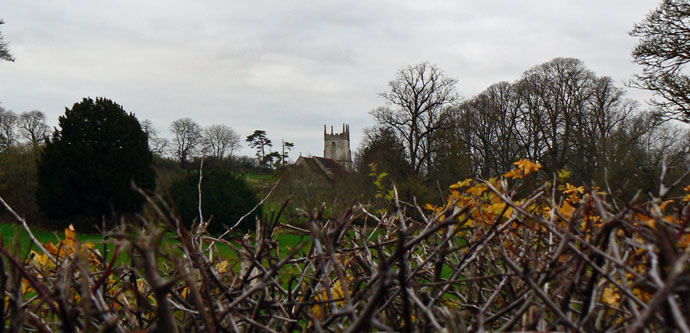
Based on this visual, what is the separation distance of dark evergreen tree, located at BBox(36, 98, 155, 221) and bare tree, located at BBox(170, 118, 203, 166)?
3760cm

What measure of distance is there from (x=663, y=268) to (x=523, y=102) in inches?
1278

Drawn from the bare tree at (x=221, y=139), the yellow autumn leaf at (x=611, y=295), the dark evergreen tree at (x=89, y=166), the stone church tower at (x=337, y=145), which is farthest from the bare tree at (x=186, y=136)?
the yellow autumn leaf at (x=611, y=295)

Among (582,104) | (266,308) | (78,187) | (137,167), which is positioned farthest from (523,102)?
(266,308)

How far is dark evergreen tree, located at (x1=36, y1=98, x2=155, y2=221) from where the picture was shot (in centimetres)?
1812

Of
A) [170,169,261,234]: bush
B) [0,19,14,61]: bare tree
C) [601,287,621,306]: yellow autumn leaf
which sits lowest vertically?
[170,169,261,234]: bush

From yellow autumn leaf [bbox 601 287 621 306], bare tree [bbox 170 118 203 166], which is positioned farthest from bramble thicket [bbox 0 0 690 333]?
bare tree [bbox 170 118 203 166]

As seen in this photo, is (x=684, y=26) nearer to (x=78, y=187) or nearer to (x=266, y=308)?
(x=266, y=308)

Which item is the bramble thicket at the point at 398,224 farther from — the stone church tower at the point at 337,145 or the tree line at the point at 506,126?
the stone church tower at the point at 337,145

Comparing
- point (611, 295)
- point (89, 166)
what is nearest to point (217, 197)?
point (89, 166)

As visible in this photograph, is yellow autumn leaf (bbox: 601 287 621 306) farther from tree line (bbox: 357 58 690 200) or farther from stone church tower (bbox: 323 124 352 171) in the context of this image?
stone church tower (bbox: 323 124 352 171)

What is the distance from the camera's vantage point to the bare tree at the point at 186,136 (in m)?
56.2

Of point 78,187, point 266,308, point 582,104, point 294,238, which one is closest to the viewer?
point 266,308

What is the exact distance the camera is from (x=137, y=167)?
19047mm

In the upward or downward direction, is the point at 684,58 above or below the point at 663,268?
above
